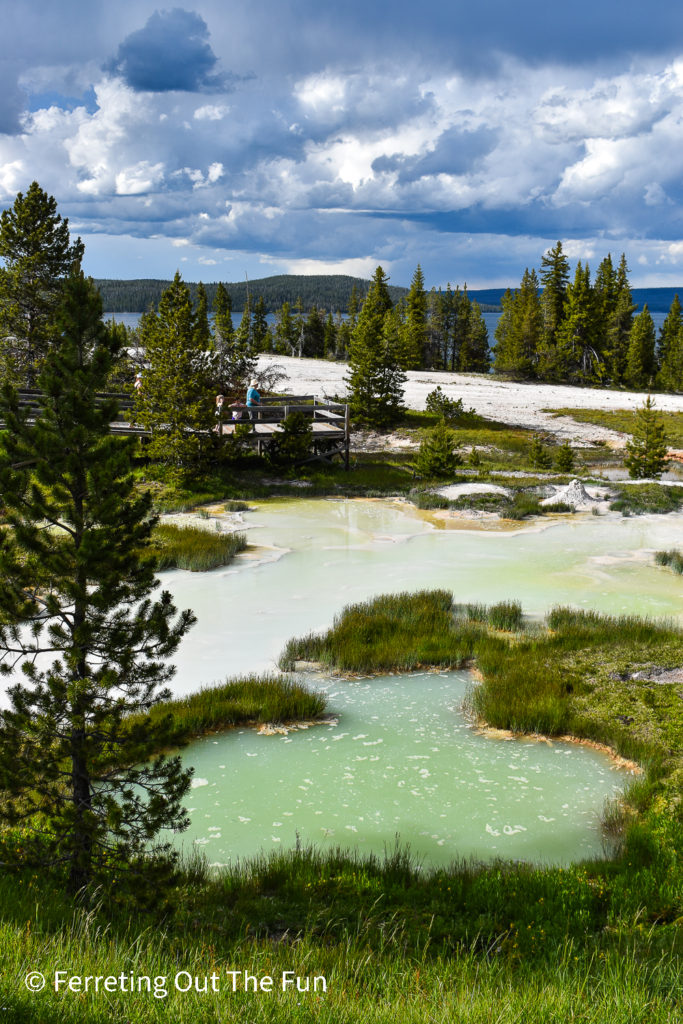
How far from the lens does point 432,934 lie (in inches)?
203

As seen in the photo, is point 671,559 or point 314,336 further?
point 314,336

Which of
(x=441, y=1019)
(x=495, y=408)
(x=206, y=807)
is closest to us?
(x=441, y=1019)

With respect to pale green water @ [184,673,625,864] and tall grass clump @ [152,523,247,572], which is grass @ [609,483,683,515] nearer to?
tall grass clump @ [152,523,247,572]

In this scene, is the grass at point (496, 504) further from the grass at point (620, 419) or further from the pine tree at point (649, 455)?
the grass at point (620, 419)

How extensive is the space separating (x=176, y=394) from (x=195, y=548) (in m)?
8.52

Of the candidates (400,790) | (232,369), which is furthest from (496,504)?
(400,790)

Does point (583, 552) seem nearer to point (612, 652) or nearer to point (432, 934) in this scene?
point (612, 652)

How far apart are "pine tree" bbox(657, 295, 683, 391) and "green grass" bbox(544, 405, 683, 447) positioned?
2539 cm

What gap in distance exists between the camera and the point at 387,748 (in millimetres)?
8578

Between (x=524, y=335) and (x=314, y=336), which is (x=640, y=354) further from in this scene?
(x=314, y=336)

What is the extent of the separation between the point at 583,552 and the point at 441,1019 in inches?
613

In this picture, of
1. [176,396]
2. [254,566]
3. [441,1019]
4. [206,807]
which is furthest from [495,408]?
[441,1019]

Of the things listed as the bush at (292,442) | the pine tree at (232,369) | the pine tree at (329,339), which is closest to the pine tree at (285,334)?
the pine tree at (329,339)

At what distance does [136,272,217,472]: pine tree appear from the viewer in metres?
23.6
